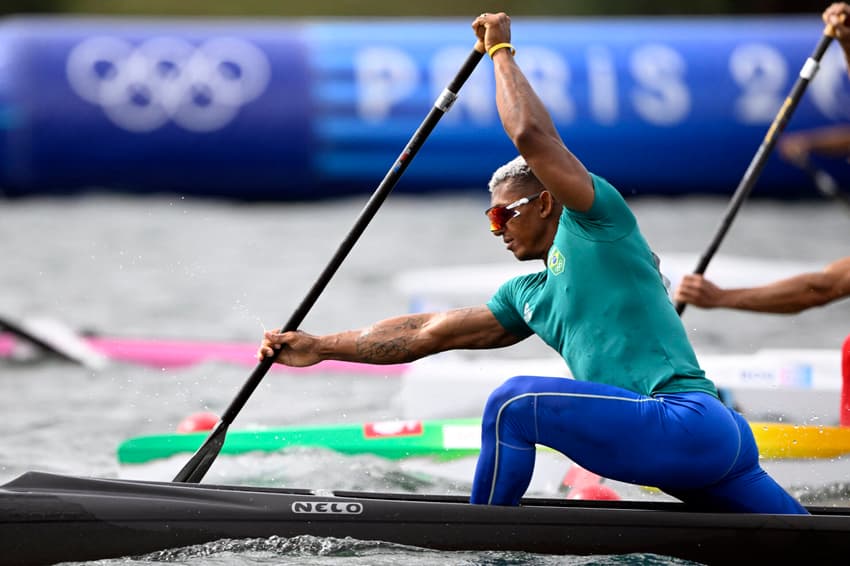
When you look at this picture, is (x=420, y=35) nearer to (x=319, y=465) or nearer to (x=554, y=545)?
(x=319, y=465)

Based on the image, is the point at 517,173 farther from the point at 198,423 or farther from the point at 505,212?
the point at 198,423

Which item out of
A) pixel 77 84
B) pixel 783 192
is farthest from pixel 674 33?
pixel 77 84

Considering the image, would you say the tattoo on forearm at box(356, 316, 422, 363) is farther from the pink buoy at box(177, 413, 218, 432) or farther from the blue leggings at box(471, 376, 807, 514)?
the pink buoy at box(177, 413, 218, 432)

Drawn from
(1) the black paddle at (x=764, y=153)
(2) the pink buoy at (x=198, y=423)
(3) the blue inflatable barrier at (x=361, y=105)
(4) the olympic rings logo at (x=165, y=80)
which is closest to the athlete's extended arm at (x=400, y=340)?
(2) the pink buoy at (x=198, y=423)

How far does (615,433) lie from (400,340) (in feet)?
3.09

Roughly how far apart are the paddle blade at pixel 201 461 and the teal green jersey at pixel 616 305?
4.75 feet

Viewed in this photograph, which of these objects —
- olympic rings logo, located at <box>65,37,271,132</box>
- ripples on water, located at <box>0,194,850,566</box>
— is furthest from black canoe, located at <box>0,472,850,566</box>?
olympic rings logo, located at <box>65,37,271,132</box>

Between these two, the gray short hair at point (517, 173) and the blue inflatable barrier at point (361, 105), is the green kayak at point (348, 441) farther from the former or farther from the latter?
the blue inflatable barrier at point (361, 105)

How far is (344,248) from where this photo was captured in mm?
4773

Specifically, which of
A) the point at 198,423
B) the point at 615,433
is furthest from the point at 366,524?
the point at 198,423

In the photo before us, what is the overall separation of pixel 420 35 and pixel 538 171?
1033 cm

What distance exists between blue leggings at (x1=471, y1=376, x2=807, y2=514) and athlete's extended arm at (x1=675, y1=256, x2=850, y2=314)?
5.55 ft

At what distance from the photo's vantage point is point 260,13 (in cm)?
2238

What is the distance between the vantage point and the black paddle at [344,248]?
4.59 metres
